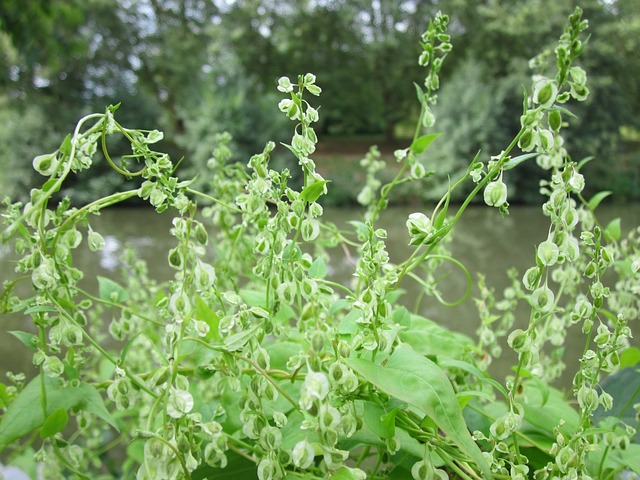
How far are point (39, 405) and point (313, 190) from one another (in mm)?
212

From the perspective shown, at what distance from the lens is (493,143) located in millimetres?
7082

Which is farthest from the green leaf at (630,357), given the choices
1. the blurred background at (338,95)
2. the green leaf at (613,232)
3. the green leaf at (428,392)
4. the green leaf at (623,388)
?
the blurred background at (338,95)

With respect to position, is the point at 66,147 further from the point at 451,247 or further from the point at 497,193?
the point at 451,247

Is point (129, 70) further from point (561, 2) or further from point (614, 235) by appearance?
point (614, 235)

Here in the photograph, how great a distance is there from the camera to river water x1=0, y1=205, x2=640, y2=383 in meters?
2.33

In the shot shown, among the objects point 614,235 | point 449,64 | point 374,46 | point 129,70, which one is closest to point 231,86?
point 129,70

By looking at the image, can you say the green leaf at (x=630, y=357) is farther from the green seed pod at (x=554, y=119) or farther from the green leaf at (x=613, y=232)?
the green seed pod at (x=554, y=119)

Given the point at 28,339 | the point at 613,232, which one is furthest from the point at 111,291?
the point at 613,232

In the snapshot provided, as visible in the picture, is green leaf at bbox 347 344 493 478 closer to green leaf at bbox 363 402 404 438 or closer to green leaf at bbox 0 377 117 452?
green leaf at bbox 363 402 404 438

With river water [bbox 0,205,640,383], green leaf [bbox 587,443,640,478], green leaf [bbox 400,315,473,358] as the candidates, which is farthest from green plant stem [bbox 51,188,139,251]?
river water [bbox 0,205,640,383]

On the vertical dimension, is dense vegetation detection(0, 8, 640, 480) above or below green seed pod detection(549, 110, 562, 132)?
below

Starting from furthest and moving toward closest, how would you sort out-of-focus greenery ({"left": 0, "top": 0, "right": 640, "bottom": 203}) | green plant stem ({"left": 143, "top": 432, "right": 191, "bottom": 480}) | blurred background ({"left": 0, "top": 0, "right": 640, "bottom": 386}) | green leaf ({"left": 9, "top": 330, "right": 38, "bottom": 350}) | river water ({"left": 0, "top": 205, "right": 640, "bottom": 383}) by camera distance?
out-of-focus greenery ({"left": 0, "top": 0, "right": 640, "bottom": 203})
blurred background ({"left": 0, "top": 0, "right": 640, "bottom": 386})
river water ({"left": 0, "top": 205, "right": 640, "bottom": 383})
green leaf ({"left": 9, "top": 330, "right": 38, "bottom": 350})
green plant stem ({"left": 143, "top": 432, "right": 191, "bottom": 480})

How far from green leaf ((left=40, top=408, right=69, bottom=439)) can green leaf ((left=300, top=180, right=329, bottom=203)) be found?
18 cm

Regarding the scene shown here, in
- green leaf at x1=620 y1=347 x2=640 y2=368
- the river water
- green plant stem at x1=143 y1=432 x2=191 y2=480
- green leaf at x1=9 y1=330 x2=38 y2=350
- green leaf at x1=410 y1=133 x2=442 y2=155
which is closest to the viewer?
green plant stem at x1=143 y1=432 x2=191 y2=480
